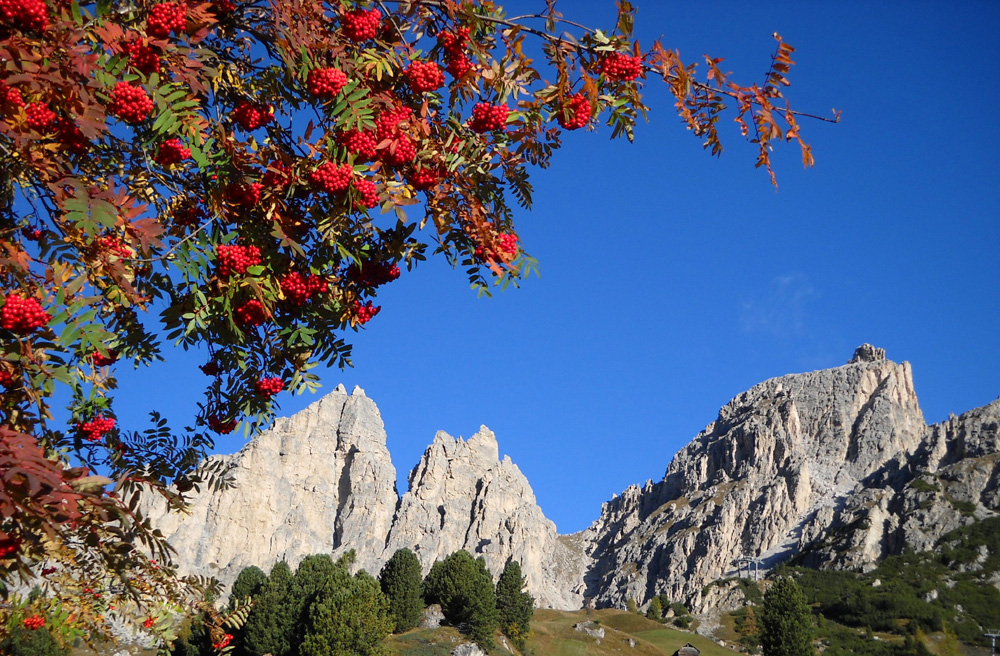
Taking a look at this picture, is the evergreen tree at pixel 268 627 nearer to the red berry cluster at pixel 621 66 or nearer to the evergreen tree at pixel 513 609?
the evergreen tree at pixel 513 609

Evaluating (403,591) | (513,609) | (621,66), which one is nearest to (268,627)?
(403,591)

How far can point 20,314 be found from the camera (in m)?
4.05

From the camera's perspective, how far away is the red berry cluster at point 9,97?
414 cm

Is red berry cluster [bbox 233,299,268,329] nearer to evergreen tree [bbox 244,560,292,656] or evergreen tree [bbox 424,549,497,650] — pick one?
evergreen tree [bbox 244,560,292,656]

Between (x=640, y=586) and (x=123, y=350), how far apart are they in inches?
7098

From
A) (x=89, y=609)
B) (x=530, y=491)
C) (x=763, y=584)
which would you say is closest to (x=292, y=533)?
(x=530, y=491)

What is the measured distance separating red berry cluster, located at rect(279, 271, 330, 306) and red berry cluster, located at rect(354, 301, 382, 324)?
14.7 inches

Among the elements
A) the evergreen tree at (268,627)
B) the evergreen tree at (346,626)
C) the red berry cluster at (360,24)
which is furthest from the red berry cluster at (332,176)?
the evergreen tree at (268,627)

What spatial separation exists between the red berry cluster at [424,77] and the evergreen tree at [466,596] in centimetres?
5987

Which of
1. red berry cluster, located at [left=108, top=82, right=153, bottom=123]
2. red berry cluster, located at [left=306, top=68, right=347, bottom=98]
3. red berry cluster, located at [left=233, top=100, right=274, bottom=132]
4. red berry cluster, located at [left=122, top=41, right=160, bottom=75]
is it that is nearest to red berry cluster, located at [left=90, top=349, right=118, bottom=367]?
red berry cluster, located at [left=233, top=100, right=274, bottom=132]

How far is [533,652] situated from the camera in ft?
227

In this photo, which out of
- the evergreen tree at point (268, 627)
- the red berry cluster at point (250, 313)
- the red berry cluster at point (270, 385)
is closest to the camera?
the red berry cluster at point (250, 313)

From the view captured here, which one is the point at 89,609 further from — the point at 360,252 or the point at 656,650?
the point at 656,650

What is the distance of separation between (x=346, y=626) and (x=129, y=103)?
41.8 m
